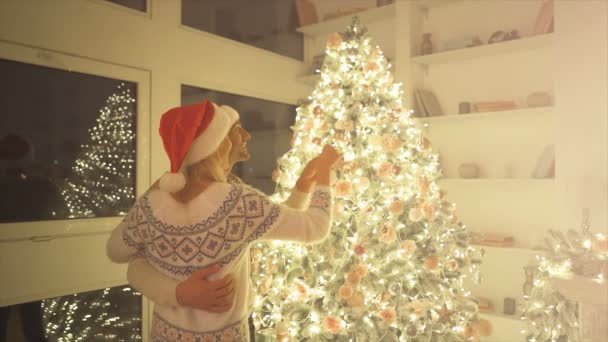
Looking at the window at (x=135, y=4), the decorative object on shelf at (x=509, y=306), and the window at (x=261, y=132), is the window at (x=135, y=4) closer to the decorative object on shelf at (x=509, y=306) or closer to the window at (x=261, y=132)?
the window at (x=261, y=132)

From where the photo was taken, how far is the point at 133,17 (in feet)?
9.86

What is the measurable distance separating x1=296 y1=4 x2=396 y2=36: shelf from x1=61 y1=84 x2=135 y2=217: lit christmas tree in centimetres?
196

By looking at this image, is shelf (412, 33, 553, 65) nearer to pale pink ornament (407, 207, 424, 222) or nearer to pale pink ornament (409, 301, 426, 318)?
pale pink ornament (407, 207, 424, 222)

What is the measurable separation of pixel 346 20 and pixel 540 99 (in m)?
1.78

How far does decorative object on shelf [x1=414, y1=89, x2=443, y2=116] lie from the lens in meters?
3.61

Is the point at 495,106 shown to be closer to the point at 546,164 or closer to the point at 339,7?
the point at 546,164

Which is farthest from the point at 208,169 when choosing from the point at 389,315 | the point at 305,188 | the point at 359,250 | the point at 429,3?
the point at 429,3

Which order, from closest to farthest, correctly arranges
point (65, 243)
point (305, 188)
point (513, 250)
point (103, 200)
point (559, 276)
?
point (305, 188) → point (559, 276) → point (65, 243) → point (103, 200) → point (513, 250)

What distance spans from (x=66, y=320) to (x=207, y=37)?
219 cm

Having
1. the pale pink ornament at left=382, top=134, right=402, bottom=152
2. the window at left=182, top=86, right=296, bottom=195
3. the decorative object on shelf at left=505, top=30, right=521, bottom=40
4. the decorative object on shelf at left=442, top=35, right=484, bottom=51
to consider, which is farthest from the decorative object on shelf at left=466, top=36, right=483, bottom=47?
the pale pink ornament at left=382, top=134, right=402, bottom=152

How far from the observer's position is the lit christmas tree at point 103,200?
274 cm

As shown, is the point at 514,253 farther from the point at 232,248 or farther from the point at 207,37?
the point at 207,37

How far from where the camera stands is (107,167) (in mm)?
2930

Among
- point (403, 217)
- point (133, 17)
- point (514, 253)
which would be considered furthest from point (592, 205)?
point (133, 17)
